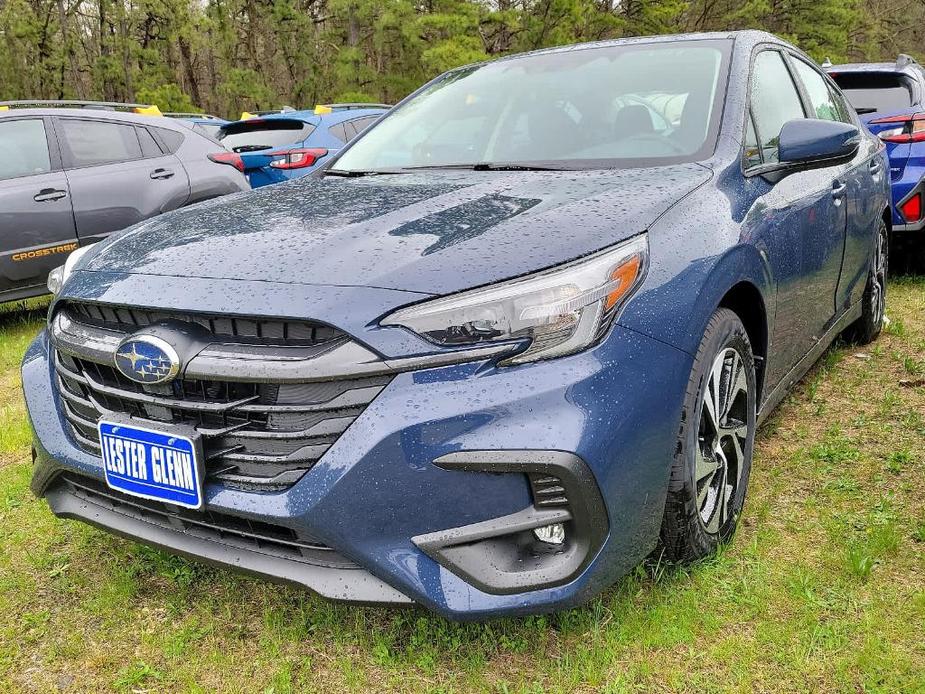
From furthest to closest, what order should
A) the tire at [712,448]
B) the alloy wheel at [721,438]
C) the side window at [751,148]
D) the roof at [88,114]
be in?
the roof at [88,114], the side window at [751,148], the alloy wheel at [721,438], the tire at [712,448]

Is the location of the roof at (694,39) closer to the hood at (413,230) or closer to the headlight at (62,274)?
the hood at (413,230)

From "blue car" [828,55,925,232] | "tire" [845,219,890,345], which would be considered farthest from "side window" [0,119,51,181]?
"blue car" [828,55,925,232]

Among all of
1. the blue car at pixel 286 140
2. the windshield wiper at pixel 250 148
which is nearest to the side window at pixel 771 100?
the blue car at pixel 286 140

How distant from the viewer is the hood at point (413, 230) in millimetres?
Result: 1736

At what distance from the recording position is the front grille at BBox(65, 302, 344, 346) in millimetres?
1677

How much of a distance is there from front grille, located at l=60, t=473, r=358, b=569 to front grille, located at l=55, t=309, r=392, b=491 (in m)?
0.12

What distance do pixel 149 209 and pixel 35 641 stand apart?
4165mm

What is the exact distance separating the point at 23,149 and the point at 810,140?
5028 mm

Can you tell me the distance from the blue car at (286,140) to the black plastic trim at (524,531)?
19.2ft

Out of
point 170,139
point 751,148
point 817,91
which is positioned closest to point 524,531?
point 751,148

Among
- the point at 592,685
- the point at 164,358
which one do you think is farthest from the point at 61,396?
the point at 592,685

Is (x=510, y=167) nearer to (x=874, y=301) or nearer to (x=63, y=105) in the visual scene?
(x=874, y=301)

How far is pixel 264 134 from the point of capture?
771 cm

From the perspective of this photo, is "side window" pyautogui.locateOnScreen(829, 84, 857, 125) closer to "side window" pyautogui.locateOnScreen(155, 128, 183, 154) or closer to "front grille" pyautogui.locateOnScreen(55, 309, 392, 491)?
"front grille" pyautogui.locateOnScreen(55, 309, 392, 491)
